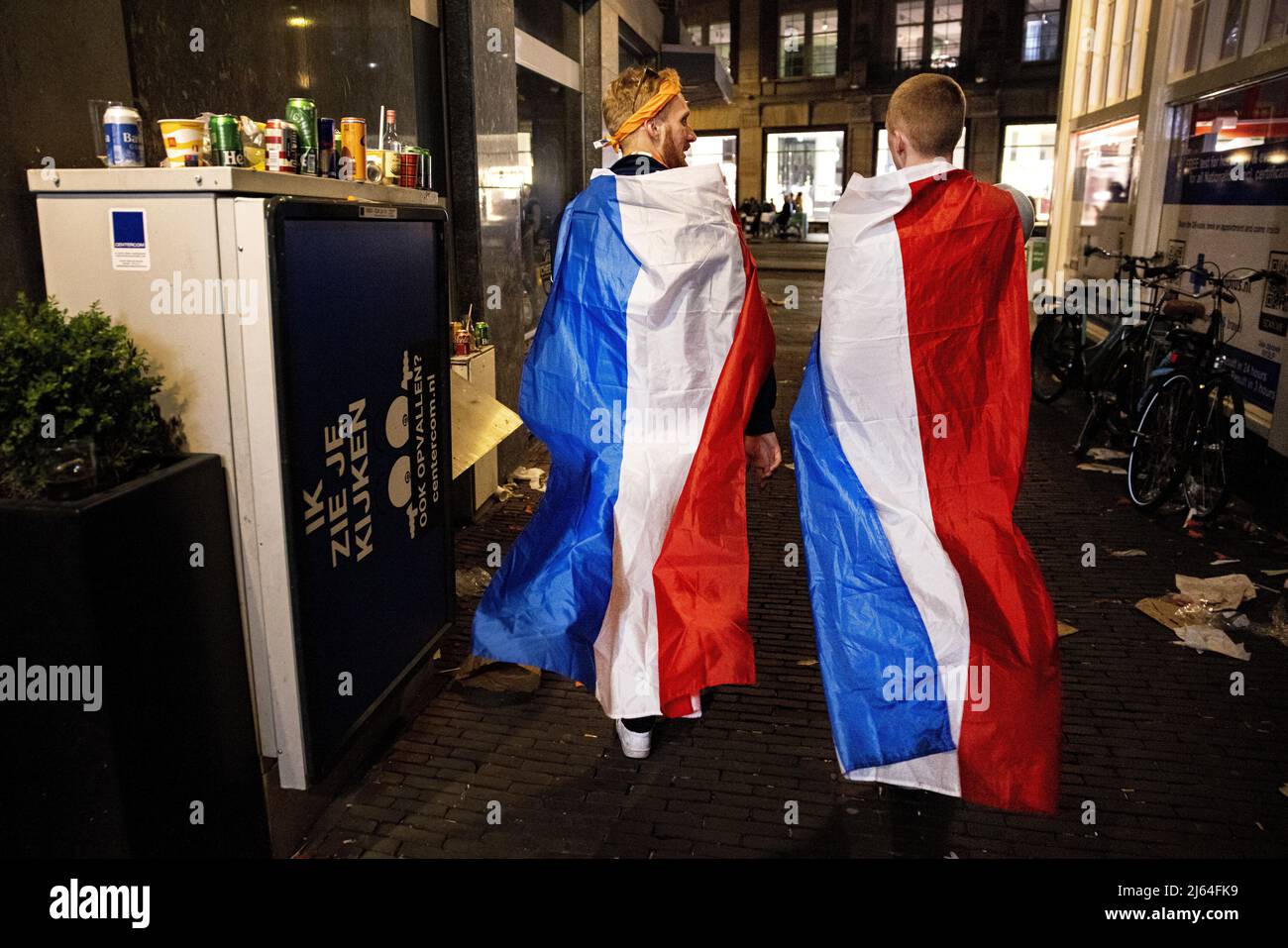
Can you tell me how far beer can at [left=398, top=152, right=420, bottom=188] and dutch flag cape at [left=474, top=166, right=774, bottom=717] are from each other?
627mm

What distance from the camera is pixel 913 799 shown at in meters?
3.34

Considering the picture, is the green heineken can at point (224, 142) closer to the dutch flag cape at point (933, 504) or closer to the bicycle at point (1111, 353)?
the dutch flag cape at point (933, 504)

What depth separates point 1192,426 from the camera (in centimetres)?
599

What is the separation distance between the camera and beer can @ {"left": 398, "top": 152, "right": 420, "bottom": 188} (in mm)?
3432

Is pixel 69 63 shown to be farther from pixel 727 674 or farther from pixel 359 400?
pixel 727 674

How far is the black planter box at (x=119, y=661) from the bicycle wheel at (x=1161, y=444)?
5657mm

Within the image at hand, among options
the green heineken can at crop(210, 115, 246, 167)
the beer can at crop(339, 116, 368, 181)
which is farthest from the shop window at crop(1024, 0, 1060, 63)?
the green heineken can at crop(210, 115, 246, 167)

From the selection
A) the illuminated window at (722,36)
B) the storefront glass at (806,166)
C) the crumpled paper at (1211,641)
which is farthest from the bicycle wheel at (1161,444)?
the illuminated window at (722,36)

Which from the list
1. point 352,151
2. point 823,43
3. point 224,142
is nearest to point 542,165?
point 352,151

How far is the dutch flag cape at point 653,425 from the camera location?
313 centimetres

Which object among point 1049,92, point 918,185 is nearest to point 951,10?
point 1049,92

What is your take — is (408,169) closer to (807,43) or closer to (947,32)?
(947,32)
